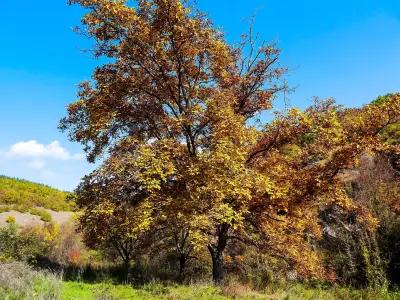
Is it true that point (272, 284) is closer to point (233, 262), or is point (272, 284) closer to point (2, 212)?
point (233, 262)

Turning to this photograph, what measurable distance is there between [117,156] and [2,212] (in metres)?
21.3

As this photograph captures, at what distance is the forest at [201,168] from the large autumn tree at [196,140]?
0.04 meters

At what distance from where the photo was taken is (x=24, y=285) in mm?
10672

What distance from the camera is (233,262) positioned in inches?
734

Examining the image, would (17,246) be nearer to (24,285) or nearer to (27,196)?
(24,285)

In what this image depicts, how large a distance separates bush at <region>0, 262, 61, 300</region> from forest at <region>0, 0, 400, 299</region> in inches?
3.6

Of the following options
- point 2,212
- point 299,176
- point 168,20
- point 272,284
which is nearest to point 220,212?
point 299,176

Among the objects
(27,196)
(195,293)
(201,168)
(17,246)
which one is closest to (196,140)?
(201,168)

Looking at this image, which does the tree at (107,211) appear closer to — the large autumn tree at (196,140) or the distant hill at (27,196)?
the large autumn tree at (196,140)

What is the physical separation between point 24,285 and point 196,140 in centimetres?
704

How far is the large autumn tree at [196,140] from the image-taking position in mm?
12180

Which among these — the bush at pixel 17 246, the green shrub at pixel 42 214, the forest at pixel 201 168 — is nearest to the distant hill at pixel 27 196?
the green shrub at pixel 42 214

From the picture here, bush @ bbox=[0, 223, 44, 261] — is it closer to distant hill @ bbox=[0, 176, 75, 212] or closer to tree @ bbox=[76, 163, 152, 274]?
tree @ bbox=[76, 163, 152, 274]

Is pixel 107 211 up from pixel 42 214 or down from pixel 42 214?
down
